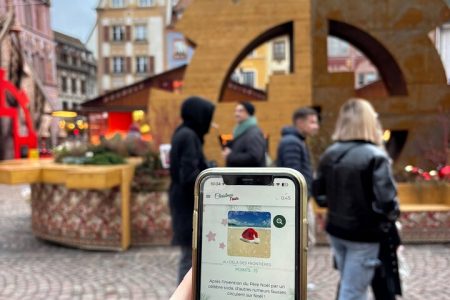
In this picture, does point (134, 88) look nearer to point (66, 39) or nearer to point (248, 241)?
point (66, 39)

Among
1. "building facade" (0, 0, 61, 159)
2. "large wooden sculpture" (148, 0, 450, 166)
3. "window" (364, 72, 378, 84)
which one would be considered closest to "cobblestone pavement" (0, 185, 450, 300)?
"building facade" (0, 0, 61, 159)

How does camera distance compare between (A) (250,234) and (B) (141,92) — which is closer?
(A) (250,234)

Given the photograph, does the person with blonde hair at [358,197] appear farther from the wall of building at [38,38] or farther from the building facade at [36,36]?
the wall of building at [38,38]

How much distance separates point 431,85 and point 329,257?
4027mm

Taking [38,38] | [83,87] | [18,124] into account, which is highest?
[38,38]

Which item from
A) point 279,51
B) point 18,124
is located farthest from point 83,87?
point 279,51

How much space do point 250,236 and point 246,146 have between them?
10.2 ft

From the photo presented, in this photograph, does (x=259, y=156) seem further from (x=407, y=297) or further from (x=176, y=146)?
(x=407, y=297)


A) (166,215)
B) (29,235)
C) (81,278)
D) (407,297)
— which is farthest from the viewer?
(29,235)

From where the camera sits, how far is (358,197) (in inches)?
102

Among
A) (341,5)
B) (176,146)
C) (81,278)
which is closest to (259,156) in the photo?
(176,146)

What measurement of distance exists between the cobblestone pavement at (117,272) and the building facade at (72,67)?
8.37ft

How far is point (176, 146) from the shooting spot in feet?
11.6

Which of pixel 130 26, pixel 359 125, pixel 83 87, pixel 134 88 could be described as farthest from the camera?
pixel 134 88
